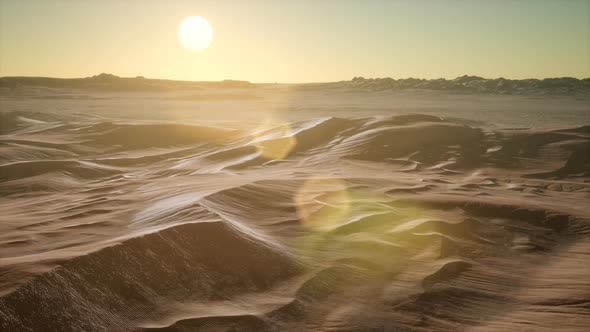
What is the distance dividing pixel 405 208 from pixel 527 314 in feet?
6.39

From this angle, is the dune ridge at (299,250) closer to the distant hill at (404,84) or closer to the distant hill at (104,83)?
the distant hill at (404,84)

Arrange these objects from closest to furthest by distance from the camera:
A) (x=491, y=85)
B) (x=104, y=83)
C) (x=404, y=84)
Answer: (x=491, y=85) < (x=404, y=84) < (x=104, y=83)

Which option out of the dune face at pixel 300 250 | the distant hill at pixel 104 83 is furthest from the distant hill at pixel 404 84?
the dune face at pixel 300 250

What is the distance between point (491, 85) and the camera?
137ft

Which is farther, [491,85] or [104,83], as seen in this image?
[104,83]

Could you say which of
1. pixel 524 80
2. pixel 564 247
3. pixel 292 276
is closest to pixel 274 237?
pixel 292 276

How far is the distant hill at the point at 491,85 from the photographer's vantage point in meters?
39.0

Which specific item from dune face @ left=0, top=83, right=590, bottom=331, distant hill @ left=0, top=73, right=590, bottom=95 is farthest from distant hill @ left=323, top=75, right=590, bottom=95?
dune face @ left=0, top=83, right=590, bottom=331

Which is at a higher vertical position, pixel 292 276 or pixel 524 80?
pixel 524 80

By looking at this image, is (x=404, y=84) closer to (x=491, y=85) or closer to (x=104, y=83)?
(x=491, y=85)

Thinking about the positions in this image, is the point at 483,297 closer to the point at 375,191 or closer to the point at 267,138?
the point at 375,191

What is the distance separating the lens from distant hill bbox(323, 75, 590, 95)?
39.0 m

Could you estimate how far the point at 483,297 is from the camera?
2701 mm

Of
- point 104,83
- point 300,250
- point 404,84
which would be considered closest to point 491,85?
point 404,84
